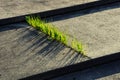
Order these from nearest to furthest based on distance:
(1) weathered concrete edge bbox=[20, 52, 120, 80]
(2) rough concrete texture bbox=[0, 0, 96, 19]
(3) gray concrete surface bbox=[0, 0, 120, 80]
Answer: (1) weathered concrete edge bbox=[20, 52, 120, 80]
(3) gray concrete surface bbox=[0, 0, 120, 80]
(2) rough concrete texture bbox=[0, 0, 96, 19]

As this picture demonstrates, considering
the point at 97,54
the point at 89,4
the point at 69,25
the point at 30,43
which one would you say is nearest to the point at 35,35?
the point at 30,43

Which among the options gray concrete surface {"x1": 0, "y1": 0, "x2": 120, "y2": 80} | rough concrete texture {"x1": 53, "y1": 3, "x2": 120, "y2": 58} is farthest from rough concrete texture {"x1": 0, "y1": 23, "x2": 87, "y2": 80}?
rough concrete texture {"x1": 53, "y1": 3, "x2": 120, "y2": 58}

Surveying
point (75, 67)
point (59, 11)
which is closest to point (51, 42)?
point (75, 67)

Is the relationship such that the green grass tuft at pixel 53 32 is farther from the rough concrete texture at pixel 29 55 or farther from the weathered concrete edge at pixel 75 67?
the weathered concrete edge at pixel 75 67

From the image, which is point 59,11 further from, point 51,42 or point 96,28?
point 51,42

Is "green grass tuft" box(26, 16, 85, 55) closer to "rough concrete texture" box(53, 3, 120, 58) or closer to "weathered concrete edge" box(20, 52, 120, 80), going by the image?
"rough concrete texture" box(53, 3, 120, 58)

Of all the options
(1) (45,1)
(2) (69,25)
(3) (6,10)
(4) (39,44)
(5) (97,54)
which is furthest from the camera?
(1) (45,1)

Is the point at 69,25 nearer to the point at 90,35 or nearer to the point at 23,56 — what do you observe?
the point at 90,35
